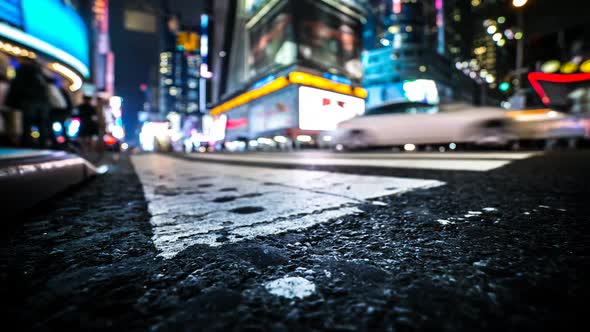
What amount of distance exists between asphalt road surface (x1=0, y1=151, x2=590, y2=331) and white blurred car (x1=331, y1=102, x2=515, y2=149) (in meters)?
5.61

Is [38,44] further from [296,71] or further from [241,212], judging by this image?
[241,212]

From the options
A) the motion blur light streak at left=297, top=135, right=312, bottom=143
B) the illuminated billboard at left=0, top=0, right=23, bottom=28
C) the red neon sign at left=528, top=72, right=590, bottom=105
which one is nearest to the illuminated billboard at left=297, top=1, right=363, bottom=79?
the motion blur light streak at left=297, top=135, right=312, bottom=143

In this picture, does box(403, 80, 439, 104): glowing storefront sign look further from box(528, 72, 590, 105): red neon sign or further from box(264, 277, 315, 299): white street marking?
box(264, 277, 315, 299): white street marking

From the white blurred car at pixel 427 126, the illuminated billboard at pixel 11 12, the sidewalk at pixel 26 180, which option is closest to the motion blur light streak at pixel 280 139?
the white blurred car at pixel 427 126

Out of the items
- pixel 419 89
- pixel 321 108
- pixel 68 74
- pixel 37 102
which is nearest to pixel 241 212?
pixel 37 102

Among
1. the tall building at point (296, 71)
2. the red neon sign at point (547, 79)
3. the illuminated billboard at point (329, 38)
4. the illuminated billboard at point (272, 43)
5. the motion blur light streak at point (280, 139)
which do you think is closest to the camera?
the red neon sign at point (547, 79)

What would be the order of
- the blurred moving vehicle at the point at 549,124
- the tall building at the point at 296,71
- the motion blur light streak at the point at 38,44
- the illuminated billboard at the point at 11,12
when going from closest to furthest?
the blurred moving vehicle at the point at 549,124
the illuminated billboard at the point at 11,12
the motion blur light streak at the point at 38,44
the tall building at the point at 296,71

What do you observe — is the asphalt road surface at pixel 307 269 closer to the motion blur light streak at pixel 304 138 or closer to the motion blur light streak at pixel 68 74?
the motion blur light streak at pixel 68 74

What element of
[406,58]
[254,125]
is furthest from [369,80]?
[254,125]

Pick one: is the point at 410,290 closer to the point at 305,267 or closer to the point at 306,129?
the point at 305,267

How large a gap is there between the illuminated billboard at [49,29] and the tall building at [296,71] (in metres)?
12.8

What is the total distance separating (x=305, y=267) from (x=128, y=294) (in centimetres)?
28

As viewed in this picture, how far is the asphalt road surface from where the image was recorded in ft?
1.07

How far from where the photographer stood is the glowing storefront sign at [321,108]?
2069cm
